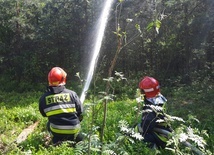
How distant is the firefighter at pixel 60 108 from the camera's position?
→ 4.86 m

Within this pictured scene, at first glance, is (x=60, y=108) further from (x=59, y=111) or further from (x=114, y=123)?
(x=114, y=123)

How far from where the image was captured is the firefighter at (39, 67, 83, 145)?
16.0 feet

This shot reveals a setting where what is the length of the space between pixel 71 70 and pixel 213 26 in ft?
26.0

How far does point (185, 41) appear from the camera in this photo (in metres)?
13.2

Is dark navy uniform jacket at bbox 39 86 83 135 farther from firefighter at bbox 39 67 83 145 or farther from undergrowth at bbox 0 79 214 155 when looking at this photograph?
undergrowth at bbox 0 79 214 155

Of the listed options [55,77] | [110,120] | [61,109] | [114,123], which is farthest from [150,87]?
[110,120]

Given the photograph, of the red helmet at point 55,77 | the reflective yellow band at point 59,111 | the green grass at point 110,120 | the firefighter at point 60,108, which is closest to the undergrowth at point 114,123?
the green grass at point 110,120

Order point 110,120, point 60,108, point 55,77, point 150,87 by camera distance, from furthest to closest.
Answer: point 110,120
point 55,77
point 60,108
point 150,87

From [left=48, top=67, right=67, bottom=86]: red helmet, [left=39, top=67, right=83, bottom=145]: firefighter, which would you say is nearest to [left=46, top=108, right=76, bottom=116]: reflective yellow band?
[left=39, top=67, right=83, bottom=145]: firefighter

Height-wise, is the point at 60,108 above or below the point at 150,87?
below

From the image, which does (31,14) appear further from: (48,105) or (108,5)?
(48,105)

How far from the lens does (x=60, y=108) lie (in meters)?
4.84

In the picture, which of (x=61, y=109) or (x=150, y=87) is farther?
(x=61, y=109)

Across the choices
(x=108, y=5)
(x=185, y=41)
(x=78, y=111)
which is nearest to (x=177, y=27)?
(x=185, y=41)
